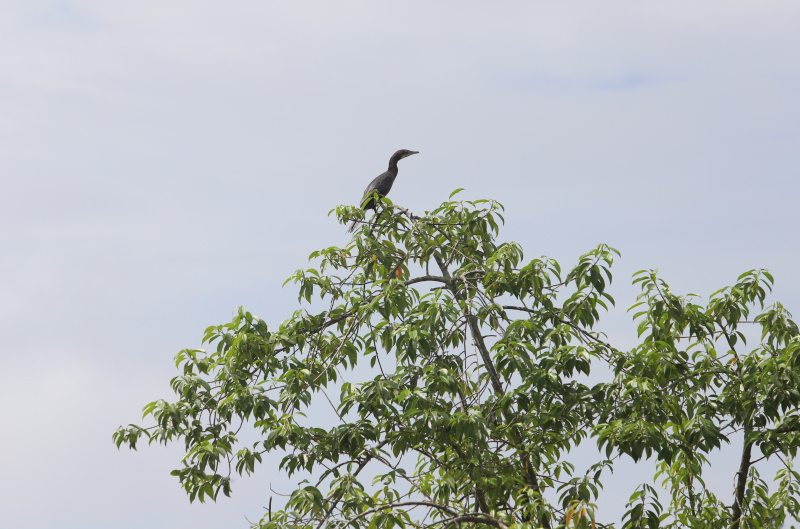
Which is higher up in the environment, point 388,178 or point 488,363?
point 388,178

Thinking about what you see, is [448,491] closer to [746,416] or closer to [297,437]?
[297,437]

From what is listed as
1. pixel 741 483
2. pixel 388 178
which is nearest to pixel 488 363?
pixel 741 483

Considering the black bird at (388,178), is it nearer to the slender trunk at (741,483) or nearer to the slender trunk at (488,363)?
the slender trunk at (488,363)

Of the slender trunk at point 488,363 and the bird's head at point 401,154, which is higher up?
the bird's head at point 401,154

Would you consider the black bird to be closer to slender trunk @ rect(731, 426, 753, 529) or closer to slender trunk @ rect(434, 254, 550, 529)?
slender trunk @ rect(434, 254, 550, 529)

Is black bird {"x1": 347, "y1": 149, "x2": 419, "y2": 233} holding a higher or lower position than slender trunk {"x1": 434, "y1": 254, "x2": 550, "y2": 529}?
higher

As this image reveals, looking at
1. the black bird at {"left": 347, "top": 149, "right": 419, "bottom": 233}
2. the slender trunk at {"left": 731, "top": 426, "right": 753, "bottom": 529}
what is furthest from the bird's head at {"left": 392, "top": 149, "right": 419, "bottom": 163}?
the slender trunk at {"left": 731, "top": 426, "right": 753, "bottom": 529}

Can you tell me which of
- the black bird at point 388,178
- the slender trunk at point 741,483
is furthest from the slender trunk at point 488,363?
the black bird at point 388,178

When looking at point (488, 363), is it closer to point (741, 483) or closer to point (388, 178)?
point (741, 483)

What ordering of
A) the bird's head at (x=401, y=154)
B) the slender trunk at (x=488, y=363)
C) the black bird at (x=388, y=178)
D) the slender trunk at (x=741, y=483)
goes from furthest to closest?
the bird's head at (x=401, y=154), the black bird at (x=388, y=178), the slender trunk at (x=741, y=483), the slender trunk at (x=488, y=363)

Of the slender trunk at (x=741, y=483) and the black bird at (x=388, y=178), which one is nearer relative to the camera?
the slender trunk at (x=741, y=483)

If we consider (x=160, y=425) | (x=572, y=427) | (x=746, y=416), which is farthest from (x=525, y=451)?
(x=160, y=425)

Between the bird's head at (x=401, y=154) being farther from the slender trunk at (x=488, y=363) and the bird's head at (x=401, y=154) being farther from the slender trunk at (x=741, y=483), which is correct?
the slender trunk at (x=741, y=483)

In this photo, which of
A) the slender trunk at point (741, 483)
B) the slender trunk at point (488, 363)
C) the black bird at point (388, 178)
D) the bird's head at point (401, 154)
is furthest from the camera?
the bird's head at point (401, 154)
